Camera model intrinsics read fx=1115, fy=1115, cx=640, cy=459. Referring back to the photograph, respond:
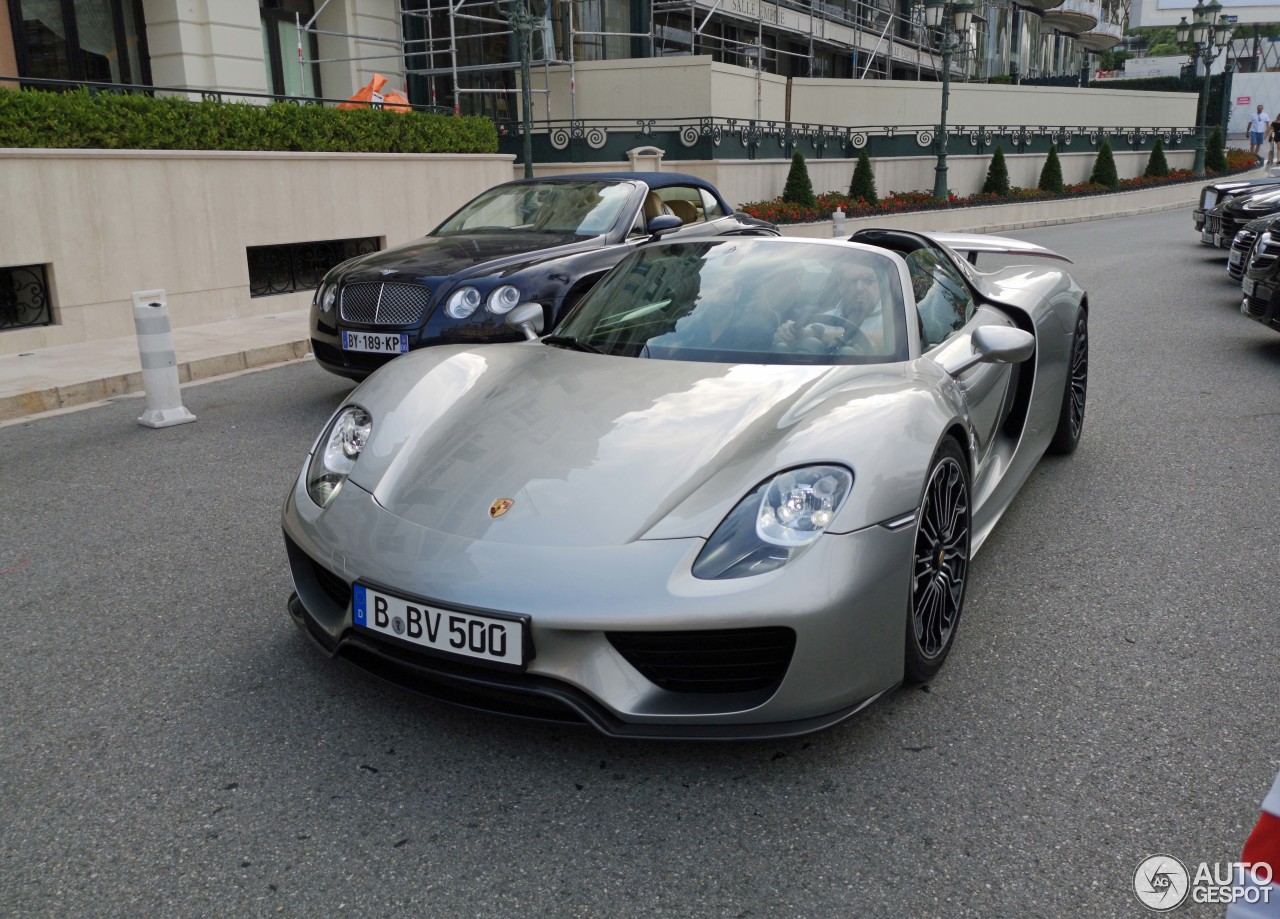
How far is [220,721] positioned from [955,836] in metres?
2.00

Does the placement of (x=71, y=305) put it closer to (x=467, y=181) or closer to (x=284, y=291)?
(x=284, y=291)

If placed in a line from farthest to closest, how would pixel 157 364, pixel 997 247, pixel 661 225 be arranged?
pixel 661 225 < pixel 157 364 < pixel 997 247

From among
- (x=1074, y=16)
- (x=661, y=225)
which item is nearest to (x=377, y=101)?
(x=661, y=225)

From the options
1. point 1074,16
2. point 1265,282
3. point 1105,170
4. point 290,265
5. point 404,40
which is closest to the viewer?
point 1265,282

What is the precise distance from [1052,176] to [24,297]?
2646 cm

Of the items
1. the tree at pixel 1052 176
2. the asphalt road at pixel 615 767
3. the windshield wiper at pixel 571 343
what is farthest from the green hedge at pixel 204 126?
the tree at pixel 1052 176

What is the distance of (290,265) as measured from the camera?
12.9 meters

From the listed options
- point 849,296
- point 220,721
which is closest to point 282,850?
point 220,721

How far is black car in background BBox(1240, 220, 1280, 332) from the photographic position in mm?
8430

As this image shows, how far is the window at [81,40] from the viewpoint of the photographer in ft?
50.4

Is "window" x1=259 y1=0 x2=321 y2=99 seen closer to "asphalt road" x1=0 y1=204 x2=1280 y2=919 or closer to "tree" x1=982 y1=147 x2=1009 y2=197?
"asphalt road" x1=0 y1=204 x2=1280 y2=919

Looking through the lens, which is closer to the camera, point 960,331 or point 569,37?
point 960,331

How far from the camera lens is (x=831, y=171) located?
2517 cm

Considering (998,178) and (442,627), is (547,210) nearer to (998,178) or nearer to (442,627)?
(442,627)
